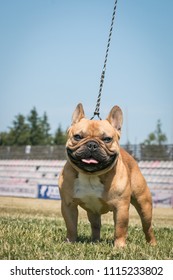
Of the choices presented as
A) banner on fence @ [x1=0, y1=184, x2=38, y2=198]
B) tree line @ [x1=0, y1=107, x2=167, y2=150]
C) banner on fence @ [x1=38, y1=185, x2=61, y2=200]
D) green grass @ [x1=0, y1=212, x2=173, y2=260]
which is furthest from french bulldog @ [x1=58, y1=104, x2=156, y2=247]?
tree line @ [x1=0, y1=107, x2=167, y2=150]

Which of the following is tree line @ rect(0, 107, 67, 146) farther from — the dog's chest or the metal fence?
the dog's chest

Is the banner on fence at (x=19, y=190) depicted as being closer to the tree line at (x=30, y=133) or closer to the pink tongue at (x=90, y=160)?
the pink tongue at (x=90, y=160)

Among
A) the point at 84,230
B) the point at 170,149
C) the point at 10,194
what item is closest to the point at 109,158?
the point at 84,230

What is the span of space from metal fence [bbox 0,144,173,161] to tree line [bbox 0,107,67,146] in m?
45.5

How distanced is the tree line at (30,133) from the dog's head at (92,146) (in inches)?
3127

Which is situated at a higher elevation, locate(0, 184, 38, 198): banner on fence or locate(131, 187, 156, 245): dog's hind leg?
locate(131, 187, 156, 245): dog's hind leg

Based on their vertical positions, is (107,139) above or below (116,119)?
below

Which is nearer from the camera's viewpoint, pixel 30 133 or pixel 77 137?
pixel 77 137

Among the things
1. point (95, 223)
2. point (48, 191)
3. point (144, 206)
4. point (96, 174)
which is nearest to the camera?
point (96, 174)

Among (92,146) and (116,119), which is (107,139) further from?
(116,119)

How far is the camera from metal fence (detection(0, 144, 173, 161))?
31.2 meters

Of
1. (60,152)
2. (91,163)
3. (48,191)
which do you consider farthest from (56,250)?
(60,152)

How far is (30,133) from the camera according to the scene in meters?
87.3

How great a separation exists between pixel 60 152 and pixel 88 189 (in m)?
30.6
